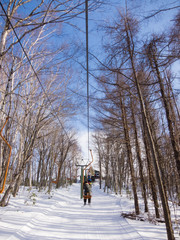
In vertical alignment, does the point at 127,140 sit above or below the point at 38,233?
above

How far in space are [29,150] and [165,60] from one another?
23.0 feet

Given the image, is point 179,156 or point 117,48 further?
point 179,156

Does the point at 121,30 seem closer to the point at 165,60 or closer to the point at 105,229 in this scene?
the point at 165,60

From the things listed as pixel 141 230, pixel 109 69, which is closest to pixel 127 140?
pixel 141 230

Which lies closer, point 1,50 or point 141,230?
point 1,50

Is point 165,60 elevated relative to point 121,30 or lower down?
lower down

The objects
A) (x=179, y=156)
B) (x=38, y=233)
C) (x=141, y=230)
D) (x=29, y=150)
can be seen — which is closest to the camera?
(x=38, y=233)

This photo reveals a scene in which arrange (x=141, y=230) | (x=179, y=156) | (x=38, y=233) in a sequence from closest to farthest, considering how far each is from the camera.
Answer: (x=38, y=233) < (x=141, y=230) < (x=179, y=156)

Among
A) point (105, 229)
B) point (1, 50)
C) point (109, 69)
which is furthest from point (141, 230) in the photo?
point (1, 50)

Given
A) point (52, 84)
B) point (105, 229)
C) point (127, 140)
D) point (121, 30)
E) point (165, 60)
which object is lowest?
point (105, 229)

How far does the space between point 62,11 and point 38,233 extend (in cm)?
519

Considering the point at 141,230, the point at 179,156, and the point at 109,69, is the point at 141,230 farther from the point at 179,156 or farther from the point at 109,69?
the point at 109,69

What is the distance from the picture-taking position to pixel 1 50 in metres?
3.21

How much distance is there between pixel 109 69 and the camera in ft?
12.3
